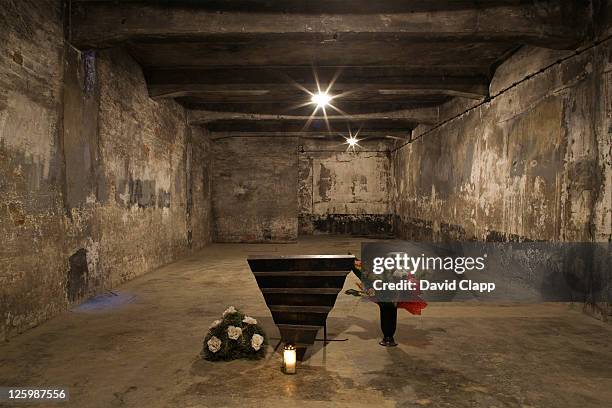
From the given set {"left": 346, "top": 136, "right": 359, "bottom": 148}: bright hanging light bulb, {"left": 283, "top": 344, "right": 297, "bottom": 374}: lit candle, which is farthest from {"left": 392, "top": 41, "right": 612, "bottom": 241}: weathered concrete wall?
{"left": 346, "top": 136, "right": 359, "bottom": 148}: bright hanging light bulb

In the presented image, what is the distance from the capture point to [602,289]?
4375mm

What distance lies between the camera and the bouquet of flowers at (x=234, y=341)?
→ 3234 millimetres

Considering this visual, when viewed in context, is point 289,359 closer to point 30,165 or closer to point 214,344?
point 214,344

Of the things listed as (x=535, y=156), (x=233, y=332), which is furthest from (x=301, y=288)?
(x=535, y=156)

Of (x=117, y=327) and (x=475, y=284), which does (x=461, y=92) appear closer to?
(x=475, y=284)

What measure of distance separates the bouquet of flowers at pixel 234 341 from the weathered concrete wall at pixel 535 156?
152 inches

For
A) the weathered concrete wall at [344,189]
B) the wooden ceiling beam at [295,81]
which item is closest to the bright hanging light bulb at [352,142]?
the weathered concrete wall at [344,189]

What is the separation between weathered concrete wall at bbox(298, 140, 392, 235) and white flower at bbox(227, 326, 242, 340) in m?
11.7

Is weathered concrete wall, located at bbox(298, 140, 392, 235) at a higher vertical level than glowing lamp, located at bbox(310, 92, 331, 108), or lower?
lower

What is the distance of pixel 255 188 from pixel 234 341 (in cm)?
900

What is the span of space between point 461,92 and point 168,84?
17.1ft

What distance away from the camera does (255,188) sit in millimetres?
12094

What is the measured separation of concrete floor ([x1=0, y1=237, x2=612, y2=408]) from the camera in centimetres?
265

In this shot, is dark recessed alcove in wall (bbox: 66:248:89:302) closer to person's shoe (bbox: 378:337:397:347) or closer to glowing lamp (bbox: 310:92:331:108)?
person's shoe (bbox: 378:337:397:347)
